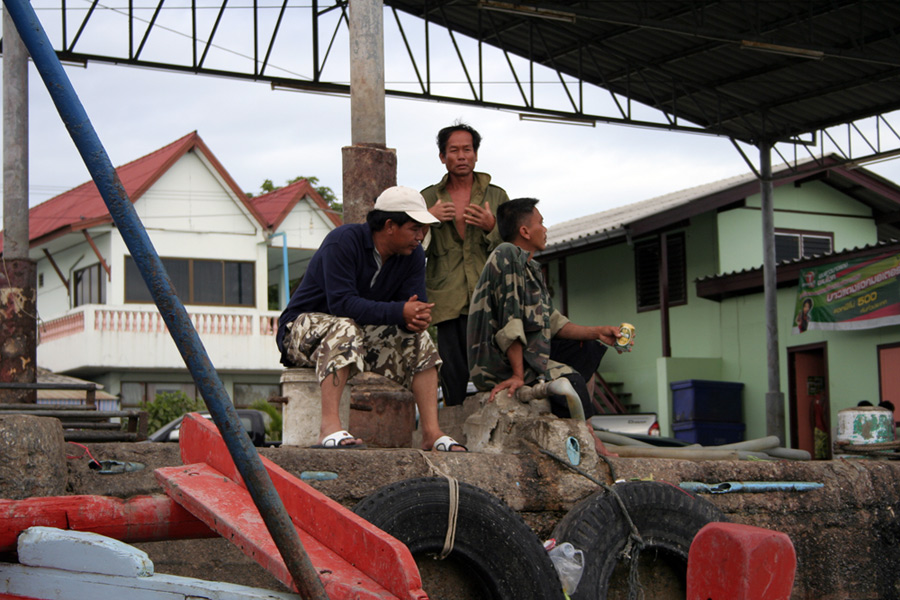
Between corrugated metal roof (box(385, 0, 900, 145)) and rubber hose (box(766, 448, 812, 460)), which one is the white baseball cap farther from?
corrugated metal roof (box(385, 0, 900, 145))

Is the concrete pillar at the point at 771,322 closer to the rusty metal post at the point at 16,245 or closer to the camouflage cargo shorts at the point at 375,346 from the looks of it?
the rusty metal post at the point at 16,245

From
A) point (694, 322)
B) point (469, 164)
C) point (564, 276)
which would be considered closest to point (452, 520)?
point (469, 164)

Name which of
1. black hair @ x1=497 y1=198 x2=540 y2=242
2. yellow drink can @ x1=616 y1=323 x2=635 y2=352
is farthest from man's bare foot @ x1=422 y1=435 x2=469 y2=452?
black hair @ x1=497 y1=198 x2=540 y2=242

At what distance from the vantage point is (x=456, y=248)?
6152mm

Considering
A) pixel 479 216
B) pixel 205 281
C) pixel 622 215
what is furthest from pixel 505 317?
pixel 205 281

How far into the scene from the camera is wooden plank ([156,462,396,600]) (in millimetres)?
2541

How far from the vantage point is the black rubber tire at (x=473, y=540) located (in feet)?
13.2

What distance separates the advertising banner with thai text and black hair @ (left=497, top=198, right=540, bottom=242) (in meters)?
11.1

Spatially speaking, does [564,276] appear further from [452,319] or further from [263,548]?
[263,548]

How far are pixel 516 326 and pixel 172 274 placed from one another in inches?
837

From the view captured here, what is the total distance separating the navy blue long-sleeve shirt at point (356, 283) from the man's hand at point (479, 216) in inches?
21.4

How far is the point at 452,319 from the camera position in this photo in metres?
6.04

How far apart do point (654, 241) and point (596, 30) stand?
6.60m

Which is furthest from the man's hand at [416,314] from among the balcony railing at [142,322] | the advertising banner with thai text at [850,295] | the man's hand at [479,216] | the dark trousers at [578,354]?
the balcony railing at [142,322]
